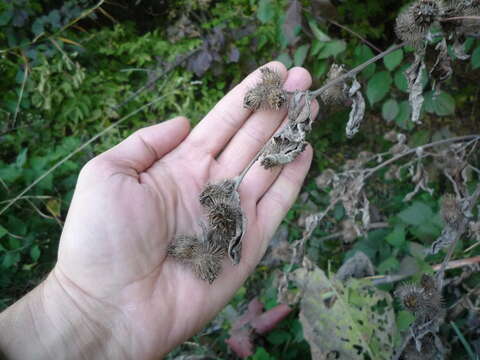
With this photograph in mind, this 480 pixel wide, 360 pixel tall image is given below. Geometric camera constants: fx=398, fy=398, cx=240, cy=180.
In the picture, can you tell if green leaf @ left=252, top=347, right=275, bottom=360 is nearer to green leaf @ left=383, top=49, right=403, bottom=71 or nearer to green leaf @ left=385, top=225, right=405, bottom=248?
green leaf @ left=385, top=225, right=405, bottom=248

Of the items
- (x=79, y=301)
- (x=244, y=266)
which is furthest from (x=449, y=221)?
(x=79, y=301)

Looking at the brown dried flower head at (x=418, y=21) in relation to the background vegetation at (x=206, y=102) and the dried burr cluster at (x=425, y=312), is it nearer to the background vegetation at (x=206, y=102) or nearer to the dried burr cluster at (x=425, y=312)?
the background vegetation at (x=206, y=102)

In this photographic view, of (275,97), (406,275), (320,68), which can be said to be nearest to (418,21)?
(275,97)

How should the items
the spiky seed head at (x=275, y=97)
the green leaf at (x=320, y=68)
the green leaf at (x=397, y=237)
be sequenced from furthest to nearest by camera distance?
the green leaf at (x=320, y=68), the green leaf at (x=397, y=237), the spiky seed head at (x=275, y=97)

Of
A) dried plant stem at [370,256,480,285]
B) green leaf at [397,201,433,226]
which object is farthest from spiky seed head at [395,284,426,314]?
green leaf at [397,201,433,226]

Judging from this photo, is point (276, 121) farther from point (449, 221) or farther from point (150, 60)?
point (150, 60)

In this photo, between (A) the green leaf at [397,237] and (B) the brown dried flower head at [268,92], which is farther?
(A) the green leaf at [397,237]

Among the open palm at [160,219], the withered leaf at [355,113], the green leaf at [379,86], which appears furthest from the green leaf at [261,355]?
the green leaf at [379,86]
